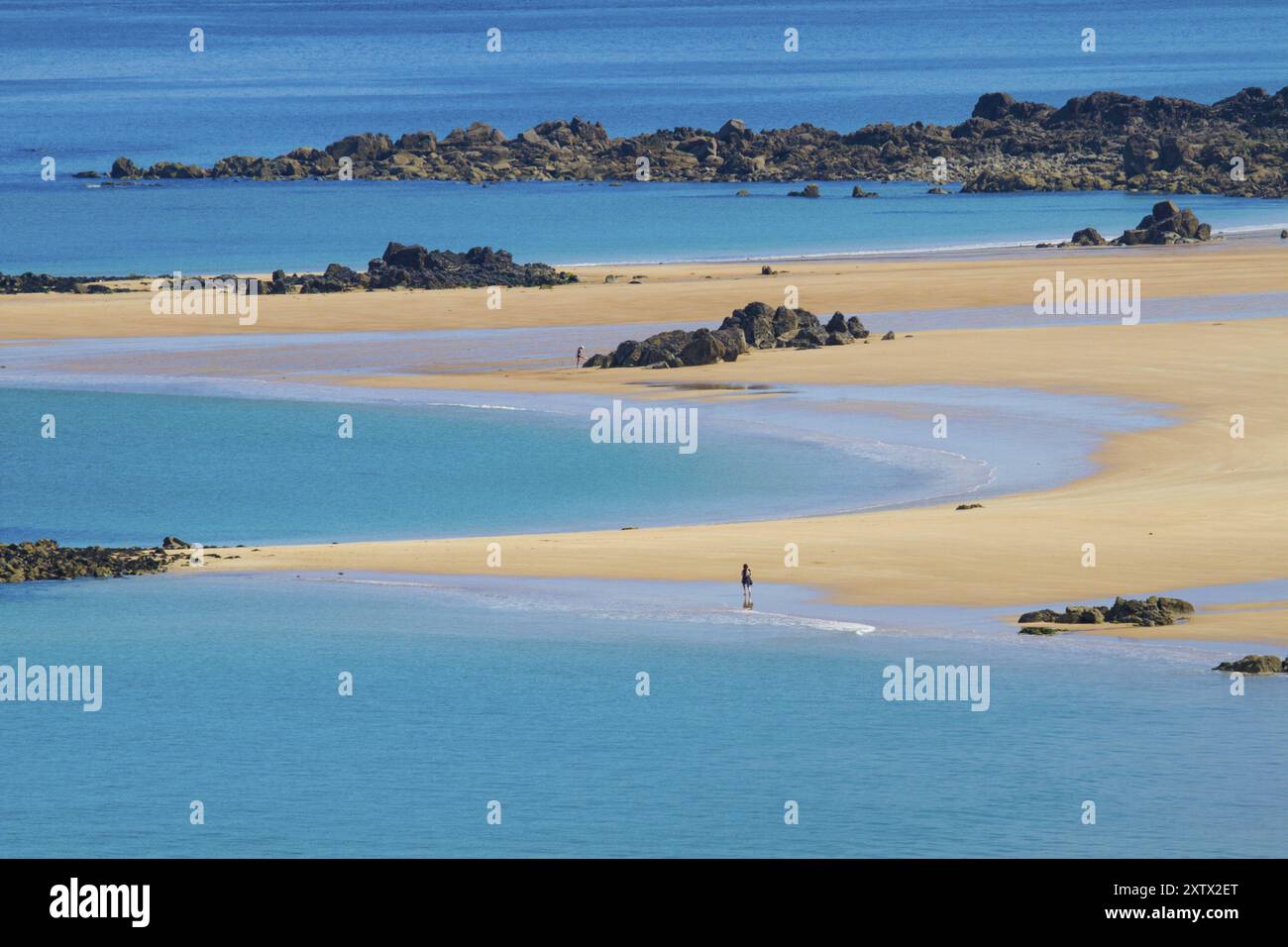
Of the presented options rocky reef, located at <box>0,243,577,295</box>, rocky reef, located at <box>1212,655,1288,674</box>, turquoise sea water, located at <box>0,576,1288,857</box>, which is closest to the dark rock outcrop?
turquoise sea water, located at <box>0,576,1288,857</box>

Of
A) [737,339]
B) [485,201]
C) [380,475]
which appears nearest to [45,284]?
[737,339]

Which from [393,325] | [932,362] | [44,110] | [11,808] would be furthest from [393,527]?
[44,110]

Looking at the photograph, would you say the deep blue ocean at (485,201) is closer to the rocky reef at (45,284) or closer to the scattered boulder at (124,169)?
the scattered boulder at (124,169)

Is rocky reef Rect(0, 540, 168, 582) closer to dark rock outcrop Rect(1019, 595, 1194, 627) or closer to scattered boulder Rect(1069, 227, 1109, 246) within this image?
dark rock outcrop Rect(1019, 595, 1194, 627)

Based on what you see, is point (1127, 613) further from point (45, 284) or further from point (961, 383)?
point (45, 284)

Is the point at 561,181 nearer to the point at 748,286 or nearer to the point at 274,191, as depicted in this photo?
the point at 274,191
